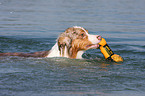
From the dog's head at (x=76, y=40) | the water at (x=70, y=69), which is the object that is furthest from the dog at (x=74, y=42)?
the water at (x=70, y=69)

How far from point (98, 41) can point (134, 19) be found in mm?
12107

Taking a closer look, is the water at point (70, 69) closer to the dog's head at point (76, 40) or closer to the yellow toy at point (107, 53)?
the yellow toy at point (107, 53)

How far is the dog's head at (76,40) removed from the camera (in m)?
9.75

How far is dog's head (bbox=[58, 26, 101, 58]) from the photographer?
32.0ft

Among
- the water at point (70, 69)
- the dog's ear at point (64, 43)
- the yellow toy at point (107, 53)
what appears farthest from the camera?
the yellow toy at point (107, 53)

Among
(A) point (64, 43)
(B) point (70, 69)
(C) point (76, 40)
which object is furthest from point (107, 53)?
(B) point (70, 69)

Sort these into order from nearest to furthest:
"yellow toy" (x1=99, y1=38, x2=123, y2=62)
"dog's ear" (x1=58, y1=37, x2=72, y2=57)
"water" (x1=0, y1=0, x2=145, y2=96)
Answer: "water" (x1=0, y1=0, x2=145, y2=96)
"dog's ear" (x1=58, y1=37, x2=72, y2=57)
"yellow toy" (x1=99, y1=38, x2=123, y2=62)

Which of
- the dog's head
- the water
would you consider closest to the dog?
the dog's head

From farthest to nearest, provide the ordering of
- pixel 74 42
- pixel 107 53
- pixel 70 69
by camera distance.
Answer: pixel 107 53, pixel 74 42, pixel 70 69

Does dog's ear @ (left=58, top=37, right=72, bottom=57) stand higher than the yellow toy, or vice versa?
dog's ear @ (left=58, top=37, right=72, bottom=57)

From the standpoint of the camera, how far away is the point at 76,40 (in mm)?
9906

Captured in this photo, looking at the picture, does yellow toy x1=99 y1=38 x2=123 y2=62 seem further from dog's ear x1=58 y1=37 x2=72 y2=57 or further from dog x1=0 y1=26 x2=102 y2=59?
dog's ear x1=58 y1=37 x2=72 y2=57

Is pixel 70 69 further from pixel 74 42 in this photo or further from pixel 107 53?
pixel 107 53

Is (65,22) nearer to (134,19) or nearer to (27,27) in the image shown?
(27,27)
